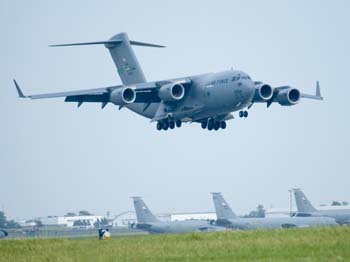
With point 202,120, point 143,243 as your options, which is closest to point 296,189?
point 202,120

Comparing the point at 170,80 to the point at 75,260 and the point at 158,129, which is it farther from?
the point at 75,260

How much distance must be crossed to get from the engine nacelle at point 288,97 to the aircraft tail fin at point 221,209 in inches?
793

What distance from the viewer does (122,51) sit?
59125 mm

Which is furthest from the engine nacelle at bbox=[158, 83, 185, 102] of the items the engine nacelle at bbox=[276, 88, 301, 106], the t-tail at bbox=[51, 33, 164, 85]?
the t-tail at bbox=[51, 33, 164, 85]

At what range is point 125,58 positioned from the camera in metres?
59.0

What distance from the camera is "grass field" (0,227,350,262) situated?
27.5 meters

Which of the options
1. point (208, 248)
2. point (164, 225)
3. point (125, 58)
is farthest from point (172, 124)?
point (208, 248)

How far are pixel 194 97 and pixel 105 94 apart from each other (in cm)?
526

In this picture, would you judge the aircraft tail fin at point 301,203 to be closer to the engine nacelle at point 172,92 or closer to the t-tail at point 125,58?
the t-tail at point 125,58

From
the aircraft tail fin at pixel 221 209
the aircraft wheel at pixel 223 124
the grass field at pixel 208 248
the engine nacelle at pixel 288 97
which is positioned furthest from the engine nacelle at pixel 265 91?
the aircraft tail fin at pixel 221 209

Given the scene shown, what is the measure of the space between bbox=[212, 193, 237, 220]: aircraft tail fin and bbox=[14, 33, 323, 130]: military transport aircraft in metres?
17.6

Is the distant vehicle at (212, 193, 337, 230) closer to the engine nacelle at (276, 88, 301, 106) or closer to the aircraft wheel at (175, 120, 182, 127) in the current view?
the engine nacelle at (276, 88, 301, 106)

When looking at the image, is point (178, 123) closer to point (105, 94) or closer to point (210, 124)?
point (210, 124)

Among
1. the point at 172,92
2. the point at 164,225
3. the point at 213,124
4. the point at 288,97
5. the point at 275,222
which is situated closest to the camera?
the point at 172,92
